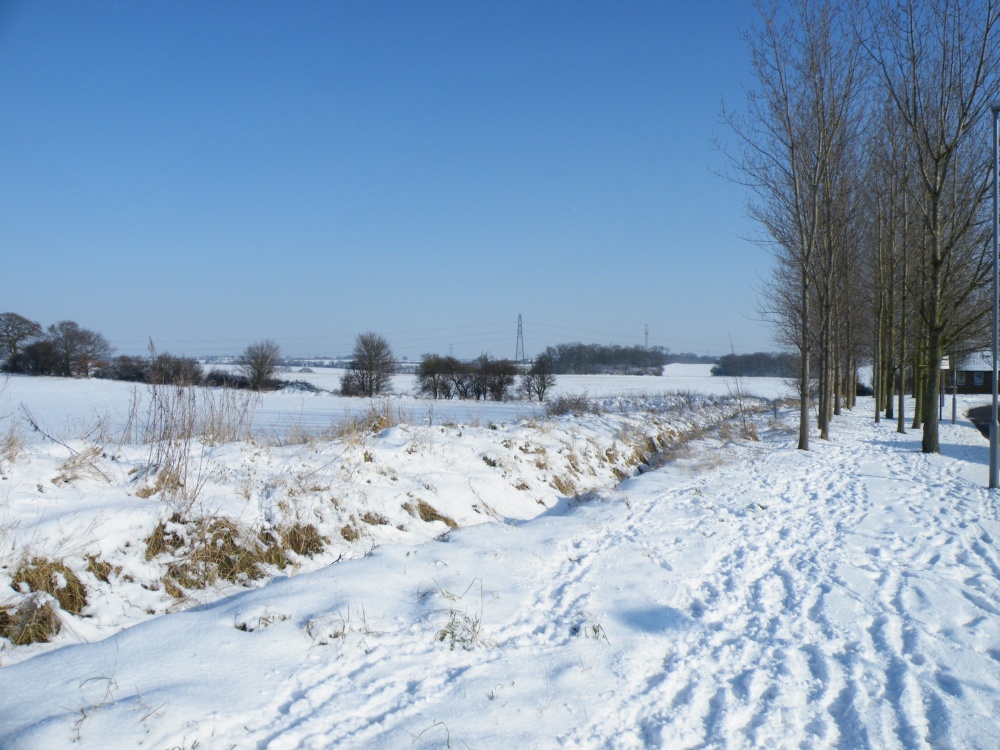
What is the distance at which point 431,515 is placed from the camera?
24.5 feet

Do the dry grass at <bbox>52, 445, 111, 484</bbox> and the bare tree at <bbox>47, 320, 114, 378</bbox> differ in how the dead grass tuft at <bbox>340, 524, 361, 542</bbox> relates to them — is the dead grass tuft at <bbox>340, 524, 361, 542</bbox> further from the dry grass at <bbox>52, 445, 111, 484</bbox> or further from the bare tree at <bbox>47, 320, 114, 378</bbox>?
the bare tree at <bbox>47, 320, 114, 378</bbox>

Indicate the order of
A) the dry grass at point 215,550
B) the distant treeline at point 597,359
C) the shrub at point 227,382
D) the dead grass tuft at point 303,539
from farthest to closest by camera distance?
the distant treeline at point 597,359 < the shrub at point 227,382 < the dead grass tuft at point 303,539 < the dry grass at point 215,550

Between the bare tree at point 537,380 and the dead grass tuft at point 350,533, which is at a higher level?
the bare tree at point 537,380

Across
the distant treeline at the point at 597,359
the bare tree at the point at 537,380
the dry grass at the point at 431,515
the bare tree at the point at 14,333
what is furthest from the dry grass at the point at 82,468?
the distant treeline at the point at 597,359

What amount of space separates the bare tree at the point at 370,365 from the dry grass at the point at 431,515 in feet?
130

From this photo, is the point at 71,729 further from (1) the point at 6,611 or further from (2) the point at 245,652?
(1) the point at 6,611

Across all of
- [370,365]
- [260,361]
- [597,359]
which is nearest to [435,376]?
[370,365]

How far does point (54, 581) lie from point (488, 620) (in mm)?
3203

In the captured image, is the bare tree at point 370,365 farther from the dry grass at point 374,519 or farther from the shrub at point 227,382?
the dry grass at point 374,519

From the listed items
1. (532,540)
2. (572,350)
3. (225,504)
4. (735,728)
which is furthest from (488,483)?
(572,350)

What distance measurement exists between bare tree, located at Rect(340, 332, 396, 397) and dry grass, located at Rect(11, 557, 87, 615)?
42.1m

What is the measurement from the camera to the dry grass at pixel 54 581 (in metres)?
4.28

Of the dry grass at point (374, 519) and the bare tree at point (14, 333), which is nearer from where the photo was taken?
the dry grass at point (374, 519)

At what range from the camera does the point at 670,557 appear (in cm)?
621
